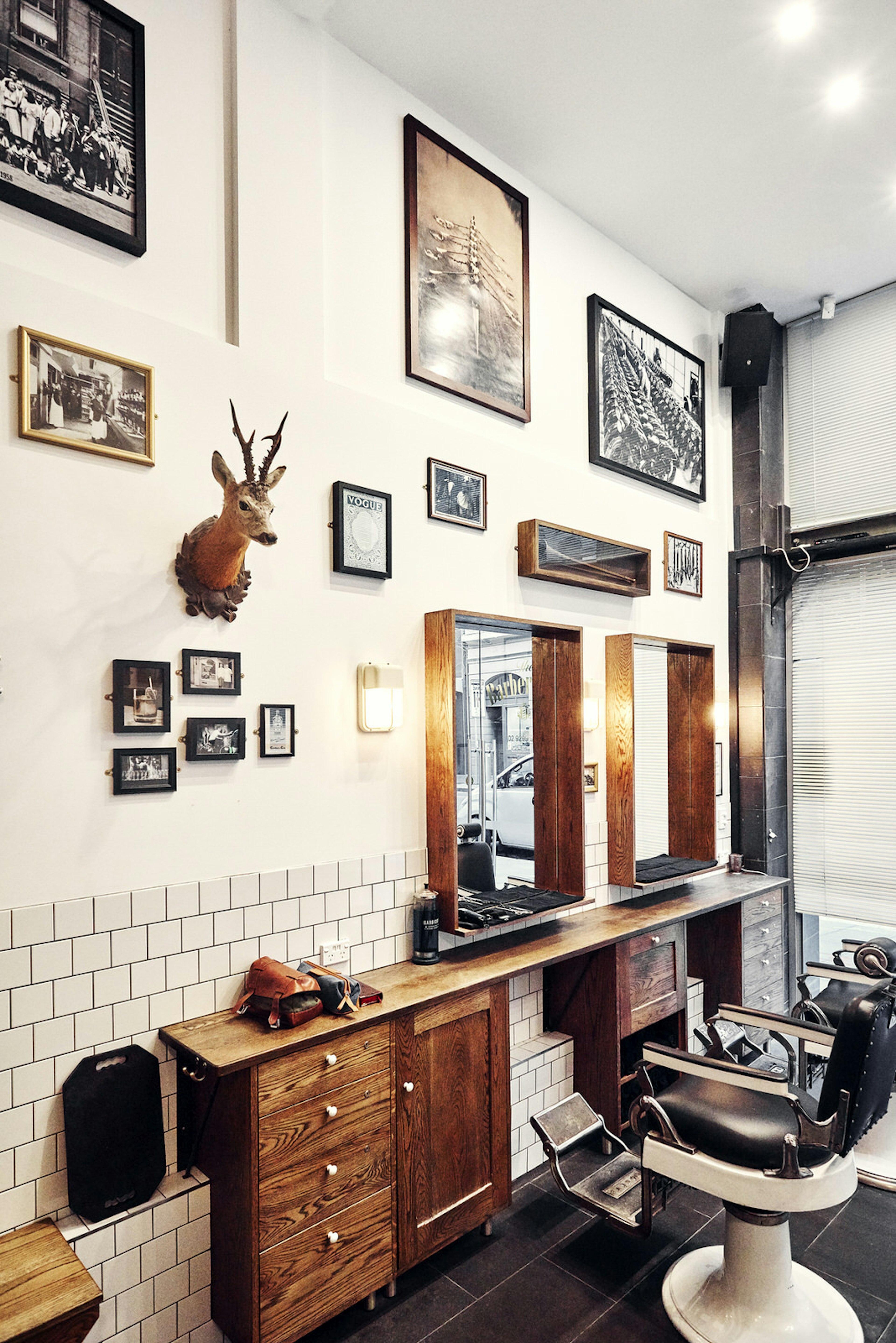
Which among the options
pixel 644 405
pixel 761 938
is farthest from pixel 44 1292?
pixel 644 405

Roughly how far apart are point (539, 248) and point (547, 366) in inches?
22.5

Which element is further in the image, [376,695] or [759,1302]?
[376,695]

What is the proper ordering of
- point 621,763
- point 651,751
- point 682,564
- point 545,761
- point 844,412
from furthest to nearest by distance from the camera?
point 844,412 < point 682,564 < point 651,751 < point 621,763 < point 545,761

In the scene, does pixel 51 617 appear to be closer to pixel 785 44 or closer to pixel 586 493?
pixel 586 493

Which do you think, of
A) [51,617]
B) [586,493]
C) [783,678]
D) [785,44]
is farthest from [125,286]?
[783,678]

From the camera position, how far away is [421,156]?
3.22 metres

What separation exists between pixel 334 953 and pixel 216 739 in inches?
33.9

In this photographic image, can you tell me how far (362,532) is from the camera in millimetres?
2865

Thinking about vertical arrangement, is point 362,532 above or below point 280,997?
above

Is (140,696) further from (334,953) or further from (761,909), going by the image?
(761,909)

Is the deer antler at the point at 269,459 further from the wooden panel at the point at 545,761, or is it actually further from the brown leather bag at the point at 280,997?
the wooden panel at the point at 545,761

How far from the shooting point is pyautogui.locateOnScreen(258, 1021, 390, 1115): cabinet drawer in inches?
82.7

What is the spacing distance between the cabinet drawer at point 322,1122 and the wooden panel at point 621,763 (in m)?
1.79

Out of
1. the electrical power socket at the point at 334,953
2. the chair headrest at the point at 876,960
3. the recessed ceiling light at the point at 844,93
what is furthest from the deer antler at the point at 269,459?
the chair headrest at the point at 876,960
